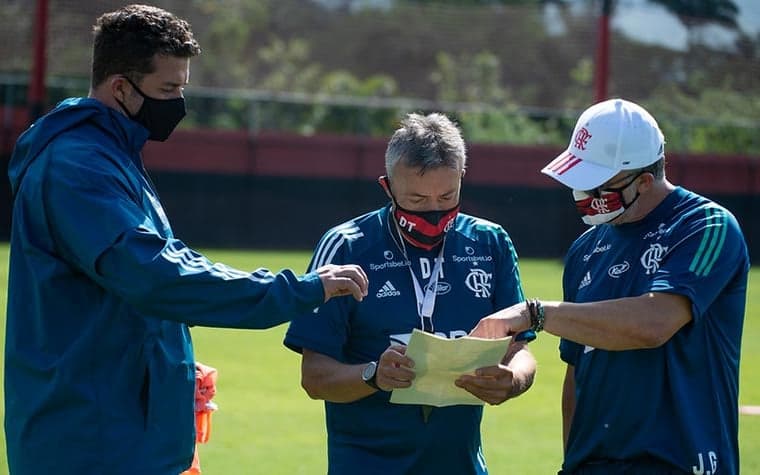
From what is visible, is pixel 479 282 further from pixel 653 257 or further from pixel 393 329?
pixel 653 257

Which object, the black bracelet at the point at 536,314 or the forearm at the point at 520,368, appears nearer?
the black bracelet at the point at 536,314

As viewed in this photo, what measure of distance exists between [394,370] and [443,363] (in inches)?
6.6

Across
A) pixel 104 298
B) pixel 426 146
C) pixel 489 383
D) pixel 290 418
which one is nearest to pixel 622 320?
pixel 489 383

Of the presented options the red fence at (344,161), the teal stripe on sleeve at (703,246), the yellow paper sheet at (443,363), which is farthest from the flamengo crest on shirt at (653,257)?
the red fence at (344,161)

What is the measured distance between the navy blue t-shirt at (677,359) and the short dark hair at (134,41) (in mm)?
1692

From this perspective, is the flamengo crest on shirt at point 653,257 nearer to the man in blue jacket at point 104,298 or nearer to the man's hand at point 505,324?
the man's hand at point 505,324

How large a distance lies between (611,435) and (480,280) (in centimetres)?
76

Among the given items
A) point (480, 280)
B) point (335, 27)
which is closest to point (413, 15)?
point (335, 27)

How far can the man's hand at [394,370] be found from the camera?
4.10 m

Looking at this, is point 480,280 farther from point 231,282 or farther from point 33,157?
point 33,157

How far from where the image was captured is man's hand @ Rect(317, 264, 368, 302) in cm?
396

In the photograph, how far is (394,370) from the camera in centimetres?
411

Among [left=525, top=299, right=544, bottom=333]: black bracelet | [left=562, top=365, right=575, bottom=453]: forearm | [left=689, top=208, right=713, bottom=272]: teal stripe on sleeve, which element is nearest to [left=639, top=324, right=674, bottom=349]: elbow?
[left=689, top=208, right=713, bottom=272]: teal stripe on sleeve

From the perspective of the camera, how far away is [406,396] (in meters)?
4.20
